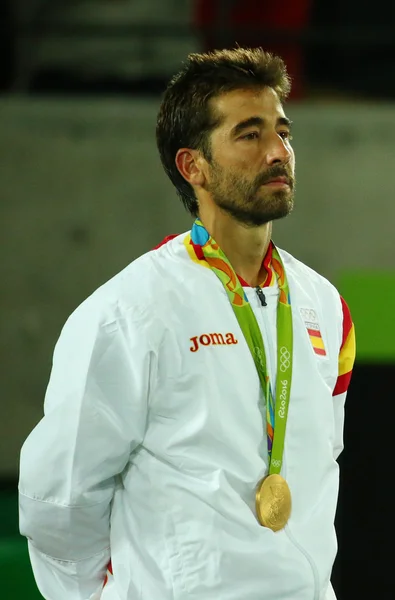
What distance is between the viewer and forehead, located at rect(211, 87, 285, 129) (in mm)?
2152

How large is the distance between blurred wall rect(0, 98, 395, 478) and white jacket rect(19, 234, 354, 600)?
3.33 metres

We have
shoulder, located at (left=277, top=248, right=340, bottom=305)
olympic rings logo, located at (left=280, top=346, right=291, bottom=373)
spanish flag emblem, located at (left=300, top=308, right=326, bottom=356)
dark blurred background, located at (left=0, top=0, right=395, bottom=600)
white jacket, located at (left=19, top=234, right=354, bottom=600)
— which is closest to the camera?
white jacket, located at (left=19, top=234, right=354, bottom=600)

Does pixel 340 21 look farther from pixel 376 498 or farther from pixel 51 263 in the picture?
pixel 376 498

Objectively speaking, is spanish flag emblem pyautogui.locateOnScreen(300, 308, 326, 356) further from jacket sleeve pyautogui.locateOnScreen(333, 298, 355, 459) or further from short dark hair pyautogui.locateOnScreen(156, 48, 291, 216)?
short dark hair pyautogui.locateOnScreen(156, 48, 291, 216)

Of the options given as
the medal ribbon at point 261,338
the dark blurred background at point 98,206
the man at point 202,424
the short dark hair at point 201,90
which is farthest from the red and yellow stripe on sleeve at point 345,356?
the dark blurred background at point 98,206

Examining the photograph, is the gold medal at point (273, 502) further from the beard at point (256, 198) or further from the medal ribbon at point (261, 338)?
the beard at point (256, 198)

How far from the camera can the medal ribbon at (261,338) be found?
1963 mm

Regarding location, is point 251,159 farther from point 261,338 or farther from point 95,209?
point 95,209

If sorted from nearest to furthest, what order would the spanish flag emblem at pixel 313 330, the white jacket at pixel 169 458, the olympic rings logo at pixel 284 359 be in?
1. the white jacket at pixel 169 458
2. the olympic rings logo at pixel 284 359
3. the spanish flag emblem at pixel 313 330

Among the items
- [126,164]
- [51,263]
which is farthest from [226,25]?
[51,263]

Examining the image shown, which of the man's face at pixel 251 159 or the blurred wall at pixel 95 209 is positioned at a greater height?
the man's face at pixel 251 159

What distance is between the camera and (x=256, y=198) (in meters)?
2.10

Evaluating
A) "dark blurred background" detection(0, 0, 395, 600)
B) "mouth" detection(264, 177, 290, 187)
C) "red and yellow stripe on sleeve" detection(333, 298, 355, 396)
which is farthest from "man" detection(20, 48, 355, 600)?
"dark blurred background" detection(0, 0, 395, 600)

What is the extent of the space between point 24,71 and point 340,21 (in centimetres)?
216
